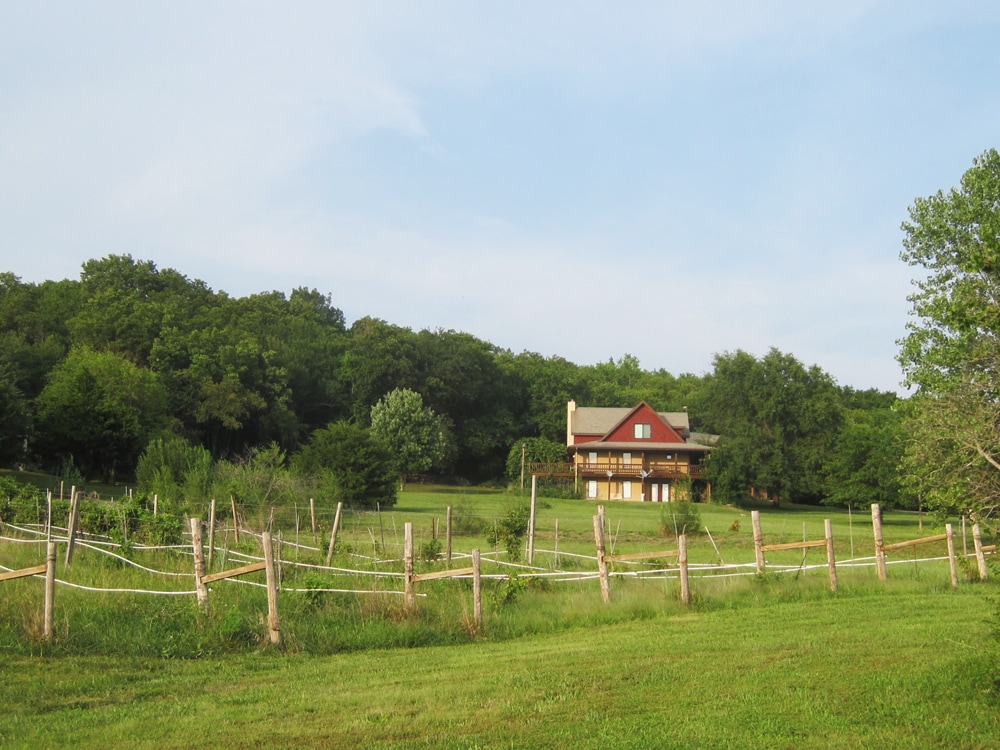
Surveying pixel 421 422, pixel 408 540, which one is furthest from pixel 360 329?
pixel 408 540

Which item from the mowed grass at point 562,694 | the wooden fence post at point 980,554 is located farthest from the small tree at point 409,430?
the mowed grass at point 562,694

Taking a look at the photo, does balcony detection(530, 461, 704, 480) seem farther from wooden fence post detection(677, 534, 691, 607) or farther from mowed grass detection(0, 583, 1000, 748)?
mowed grass detection(0, 583, 1000, 748)

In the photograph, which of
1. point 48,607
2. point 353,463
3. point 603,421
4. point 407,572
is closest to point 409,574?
point 407,572

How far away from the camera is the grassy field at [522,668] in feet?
24.6

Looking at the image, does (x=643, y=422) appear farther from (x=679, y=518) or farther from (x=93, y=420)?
(x=93, y=420)

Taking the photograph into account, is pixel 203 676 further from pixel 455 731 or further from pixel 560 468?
pixel 560 468

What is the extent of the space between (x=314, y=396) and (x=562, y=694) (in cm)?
7935

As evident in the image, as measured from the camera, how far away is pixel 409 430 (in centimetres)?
7588

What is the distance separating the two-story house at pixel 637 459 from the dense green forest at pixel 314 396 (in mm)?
4010

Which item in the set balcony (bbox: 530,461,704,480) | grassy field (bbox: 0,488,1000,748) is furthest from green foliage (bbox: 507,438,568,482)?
grassy field (bbox: 0,488,1000,748)

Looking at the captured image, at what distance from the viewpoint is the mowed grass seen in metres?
7.34

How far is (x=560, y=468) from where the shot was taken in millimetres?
74562

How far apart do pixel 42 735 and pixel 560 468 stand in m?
67.5

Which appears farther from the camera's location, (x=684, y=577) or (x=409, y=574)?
(x=684, y=577)
